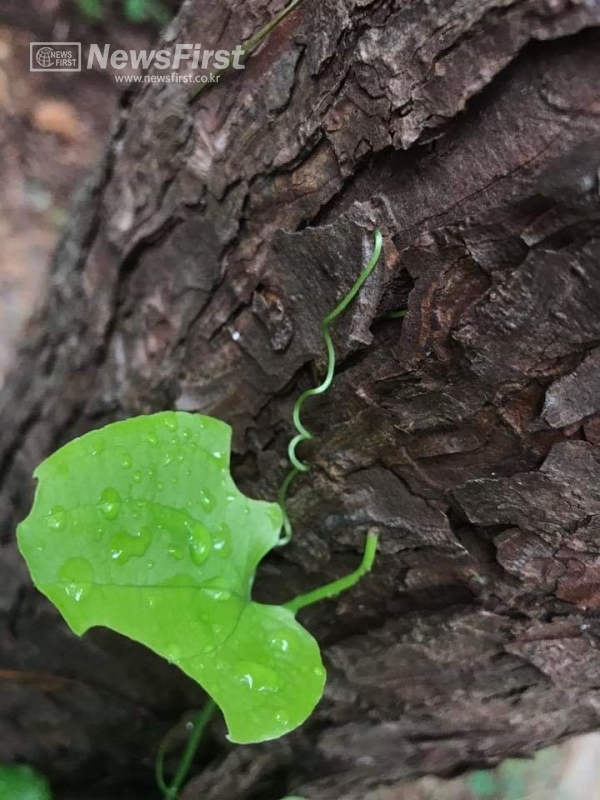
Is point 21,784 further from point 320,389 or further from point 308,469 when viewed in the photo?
point 320,389

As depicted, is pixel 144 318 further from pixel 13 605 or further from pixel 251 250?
pixel 13 605

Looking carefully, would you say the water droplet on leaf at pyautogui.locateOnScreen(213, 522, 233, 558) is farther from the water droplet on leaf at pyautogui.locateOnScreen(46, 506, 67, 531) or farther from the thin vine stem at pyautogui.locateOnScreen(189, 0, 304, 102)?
the thin vine stem at pyautogui.locateOnScreen(189, 0, 304, 102)

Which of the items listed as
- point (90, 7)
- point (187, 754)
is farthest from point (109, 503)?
point (90, 7)

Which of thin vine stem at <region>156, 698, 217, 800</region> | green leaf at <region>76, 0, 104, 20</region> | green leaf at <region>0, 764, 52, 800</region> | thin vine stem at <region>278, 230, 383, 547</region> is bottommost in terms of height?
green leaf at <region>0, 764, 52, 800</region>

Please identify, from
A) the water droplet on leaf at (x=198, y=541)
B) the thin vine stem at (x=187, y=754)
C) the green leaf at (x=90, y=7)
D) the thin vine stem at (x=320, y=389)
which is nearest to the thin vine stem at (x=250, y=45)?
the thin vine stem at (x=320, y=389)

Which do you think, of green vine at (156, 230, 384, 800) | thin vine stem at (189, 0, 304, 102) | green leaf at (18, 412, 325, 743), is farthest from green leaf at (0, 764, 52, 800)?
thin vine stem at (189, 0, 304, 102)
